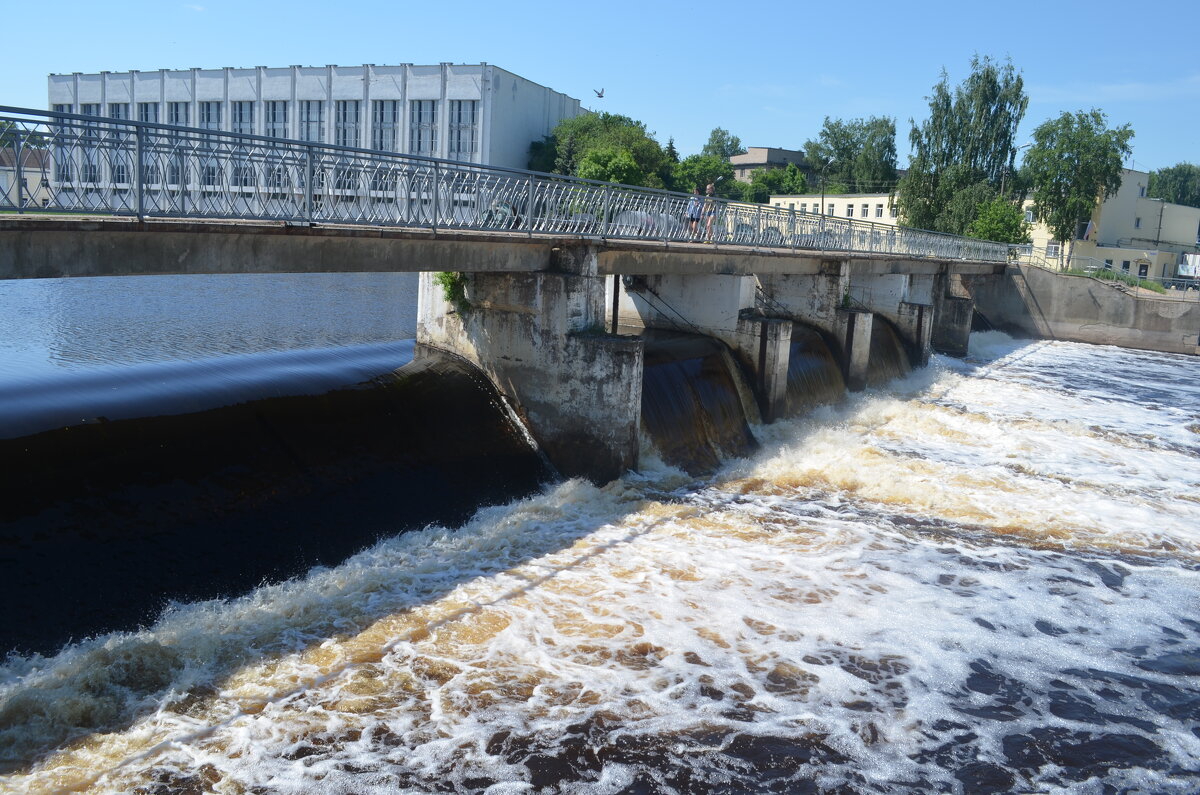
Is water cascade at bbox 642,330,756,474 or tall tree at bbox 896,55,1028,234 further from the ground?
tall tree at bbox 896,55,1028,234

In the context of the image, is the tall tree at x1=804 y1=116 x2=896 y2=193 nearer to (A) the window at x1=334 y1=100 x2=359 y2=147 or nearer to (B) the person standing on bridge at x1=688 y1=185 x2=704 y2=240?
(A) the window at x1=334 y1=100 x2=359 y2=147

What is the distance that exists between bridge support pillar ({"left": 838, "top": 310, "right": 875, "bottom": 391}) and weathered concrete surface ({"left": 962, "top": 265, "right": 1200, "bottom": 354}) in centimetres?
2034

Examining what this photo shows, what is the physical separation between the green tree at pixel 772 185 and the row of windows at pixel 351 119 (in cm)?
3083

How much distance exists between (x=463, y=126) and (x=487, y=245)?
65160 mm

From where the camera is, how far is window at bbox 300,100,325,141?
78.8m

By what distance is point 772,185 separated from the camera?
97.7 meters

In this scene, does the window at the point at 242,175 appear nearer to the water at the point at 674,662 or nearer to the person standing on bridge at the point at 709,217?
the water at the point at 674,662

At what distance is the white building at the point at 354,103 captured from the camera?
244 ft

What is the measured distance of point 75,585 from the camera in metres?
8.76

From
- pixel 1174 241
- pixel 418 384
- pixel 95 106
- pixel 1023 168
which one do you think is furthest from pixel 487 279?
pixel 95 106

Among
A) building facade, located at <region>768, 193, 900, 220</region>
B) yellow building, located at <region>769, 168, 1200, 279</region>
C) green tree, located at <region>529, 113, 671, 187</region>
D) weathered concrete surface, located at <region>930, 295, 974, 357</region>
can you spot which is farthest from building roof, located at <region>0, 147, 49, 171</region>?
building facade, located at <region>768, 193, 900, 220</region>

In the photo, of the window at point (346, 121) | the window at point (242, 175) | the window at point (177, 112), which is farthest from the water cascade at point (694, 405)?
the window at point (177, 112)

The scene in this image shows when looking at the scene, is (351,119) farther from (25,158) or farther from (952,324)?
(25,158)

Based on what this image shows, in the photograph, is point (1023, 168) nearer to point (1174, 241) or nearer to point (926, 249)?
point (1174, 241)
